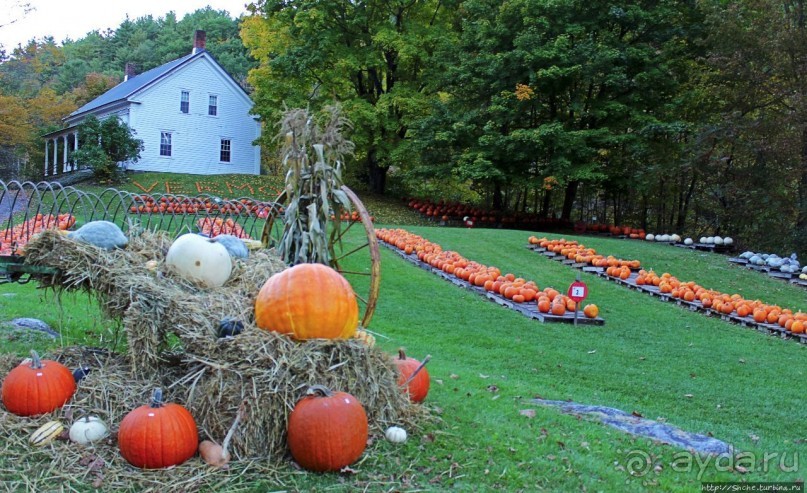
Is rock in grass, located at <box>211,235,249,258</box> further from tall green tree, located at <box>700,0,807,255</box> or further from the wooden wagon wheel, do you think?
tall green tree, located at <box>700,0,807,255</box>

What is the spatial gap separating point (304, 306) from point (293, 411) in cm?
60

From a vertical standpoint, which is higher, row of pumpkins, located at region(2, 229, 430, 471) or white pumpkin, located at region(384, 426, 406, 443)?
row of pumpkins, located at region(2, 229, 430, 471)

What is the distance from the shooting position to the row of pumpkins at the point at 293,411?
3021mm

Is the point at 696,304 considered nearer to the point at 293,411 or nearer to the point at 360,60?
the point at 293,411

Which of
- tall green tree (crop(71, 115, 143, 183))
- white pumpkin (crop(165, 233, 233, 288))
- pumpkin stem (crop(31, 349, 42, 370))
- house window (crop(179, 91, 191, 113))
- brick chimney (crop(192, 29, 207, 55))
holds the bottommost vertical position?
pumpkin stem (crop(31, 349, 42, 370))

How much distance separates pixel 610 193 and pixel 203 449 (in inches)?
865

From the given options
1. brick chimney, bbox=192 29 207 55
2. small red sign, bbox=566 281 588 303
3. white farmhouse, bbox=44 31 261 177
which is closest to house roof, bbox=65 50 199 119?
white farmhouse, bbox=44 31 261 177

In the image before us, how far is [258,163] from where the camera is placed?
29.8 metres

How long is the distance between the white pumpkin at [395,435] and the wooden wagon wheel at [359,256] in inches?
38.5

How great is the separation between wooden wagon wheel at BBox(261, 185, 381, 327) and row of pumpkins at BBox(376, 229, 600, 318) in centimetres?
118

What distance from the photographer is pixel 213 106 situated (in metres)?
28.7

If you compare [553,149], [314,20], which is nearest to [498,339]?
[553,149]

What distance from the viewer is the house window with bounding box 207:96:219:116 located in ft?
93.5

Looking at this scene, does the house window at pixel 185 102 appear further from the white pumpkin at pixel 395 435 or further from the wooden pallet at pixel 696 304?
the white pumpkin at pixel 395 435
